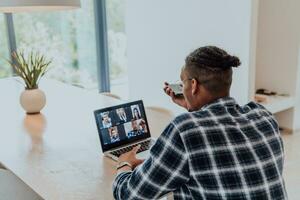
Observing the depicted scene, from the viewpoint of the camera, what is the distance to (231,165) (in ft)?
3.57

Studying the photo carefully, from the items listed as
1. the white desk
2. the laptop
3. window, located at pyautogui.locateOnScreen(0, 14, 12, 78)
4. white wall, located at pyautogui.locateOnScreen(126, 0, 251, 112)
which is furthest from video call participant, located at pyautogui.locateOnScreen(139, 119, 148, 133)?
window, located at pyautogui.locateOnScreen(0, 14, 12, 78)

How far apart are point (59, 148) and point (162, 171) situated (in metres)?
0.81

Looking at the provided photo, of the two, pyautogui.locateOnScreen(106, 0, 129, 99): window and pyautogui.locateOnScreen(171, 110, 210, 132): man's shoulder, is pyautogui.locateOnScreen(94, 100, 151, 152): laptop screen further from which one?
pyautogui.locateOnScreen(106, 0, 129, 99): window

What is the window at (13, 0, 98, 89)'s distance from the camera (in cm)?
511

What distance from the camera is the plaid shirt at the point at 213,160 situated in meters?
1.09

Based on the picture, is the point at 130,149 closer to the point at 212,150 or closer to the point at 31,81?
the point at 212,150

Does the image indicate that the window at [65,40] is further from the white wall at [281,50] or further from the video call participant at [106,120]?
the video call participant at [106,120]

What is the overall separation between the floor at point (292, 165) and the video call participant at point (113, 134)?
1671mm

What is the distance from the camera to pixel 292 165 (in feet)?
10.7

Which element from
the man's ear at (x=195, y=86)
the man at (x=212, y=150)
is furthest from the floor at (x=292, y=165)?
the man's ear at (x=195, y=86)

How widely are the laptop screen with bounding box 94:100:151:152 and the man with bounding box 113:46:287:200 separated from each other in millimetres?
430

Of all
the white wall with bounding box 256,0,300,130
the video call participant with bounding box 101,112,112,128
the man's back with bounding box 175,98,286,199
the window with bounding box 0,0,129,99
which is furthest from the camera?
the window with bounding box 0,0,129,99

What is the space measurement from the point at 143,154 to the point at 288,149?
95.6 inches

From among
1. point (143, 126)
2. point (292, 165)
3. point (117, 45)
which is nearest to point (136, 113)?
point (143, 126)
